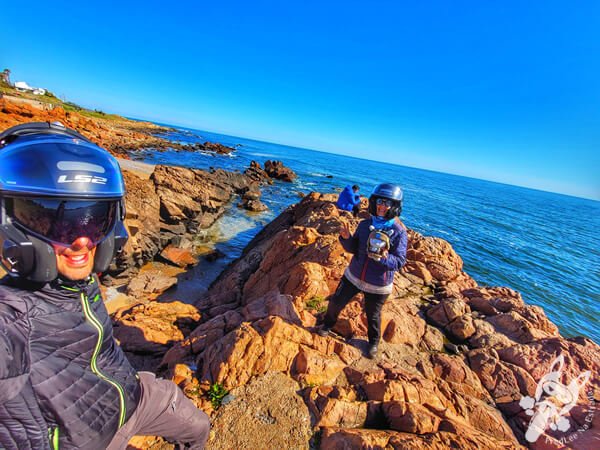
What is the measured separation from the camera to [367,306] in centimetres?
475

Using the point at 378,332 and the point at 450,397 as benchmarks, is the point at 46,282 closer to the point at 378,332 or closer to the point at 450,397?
the point at 378,332

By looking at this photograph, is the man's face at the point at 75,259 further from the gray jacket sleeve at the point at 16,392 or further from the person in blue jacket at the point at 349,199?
the person in blue jacket at the point at 349,199

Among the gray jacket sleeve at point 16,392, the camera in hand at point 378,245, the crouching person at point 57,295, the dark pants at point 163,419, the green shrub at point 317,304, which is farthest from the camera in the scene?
the green shrub at point 317,304

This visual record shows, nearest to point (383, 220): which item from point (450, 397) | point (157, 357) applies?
point (450, 397)

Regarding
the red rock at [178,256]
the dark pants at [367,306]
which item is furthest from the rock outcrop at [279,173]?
the dark pants at [367,306]

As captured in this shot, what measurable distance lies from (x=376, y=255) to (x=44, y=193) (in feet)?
13.1

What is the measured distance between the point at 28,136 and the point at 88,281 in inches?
40.4

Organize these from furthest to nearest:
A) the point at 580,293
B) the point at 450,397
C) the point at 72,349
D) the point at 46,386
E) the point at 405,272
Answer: the point at 580,293, the point at 405,272, the point at 450,397, the point at 72,349, the point at 46,386

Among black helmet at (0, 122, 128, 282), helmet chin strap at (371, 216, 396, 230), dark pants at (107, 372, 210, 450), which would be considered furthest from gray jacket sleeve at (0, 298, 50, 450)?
helmet chin strap at (371, 216, 396, 230)

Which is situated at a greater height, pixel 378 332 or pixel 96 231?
pixel 96 231

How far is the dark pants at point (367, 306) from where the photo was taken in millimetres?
4660

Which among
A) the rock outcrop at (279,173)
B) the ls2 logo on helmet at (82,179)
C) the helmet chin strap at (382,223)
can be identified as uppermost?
the ls2 logo on helmet at (82,179)

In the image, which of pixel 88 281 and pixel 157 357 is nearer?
pixel 88 281

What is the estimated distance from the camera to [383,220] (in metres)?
4.47
